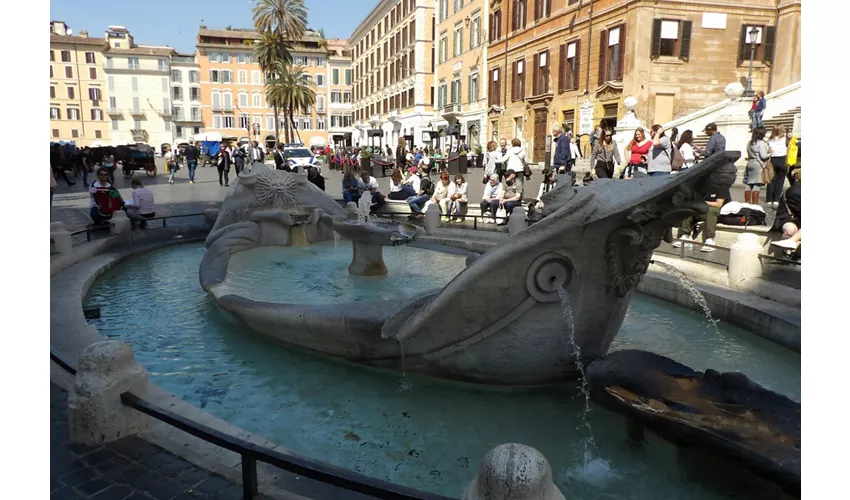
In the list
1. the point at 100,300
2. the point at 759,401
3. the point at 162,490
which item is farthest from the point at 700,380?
the point at 100,300

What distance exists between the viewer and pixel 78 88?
243 ft

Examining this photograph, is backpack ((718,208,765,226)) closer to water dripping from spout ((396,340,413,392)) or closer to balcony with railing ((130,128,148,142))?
water dripping from spout ((396,340,413,392))

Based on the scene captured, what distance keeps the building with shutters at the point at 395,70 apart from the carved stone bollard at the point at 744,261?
46092mm

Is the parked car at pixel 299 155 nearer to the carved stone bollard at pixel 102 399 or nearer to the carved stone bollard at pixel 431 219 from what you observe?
the carved stone bollard at pixel 431 219

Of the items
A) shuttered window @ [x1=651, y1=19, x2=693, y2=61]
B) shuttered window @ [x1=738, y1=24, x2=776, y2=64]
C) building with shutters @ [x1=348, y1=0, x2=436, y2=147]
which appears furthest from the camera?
building with shutters @ [x1=348, y1=0, x2=436, y2=147]

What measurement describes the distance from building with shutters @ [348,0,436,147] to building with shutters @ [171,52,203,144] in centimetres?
2400

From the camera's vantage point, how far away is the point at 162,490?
3195mm

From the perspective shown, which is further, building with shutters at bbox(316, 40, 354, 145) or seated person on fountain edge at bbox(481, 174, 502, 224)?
building with shutters at bbox(316, 40, 354, 145)

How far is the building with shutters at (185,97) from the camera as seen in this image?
83.9 m

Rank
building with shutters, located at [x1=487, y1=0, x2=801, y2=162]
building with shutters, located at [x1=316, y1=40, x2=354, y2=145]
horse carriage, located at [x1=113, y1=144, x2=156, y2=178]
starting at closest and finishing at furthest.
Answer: building with shutters, located at [x1=487, y1=0, x2=801, y2=162] < horse carriage, located at [x1=113, y1=144, x2=156, y2=178] < building with shutters, located at [x1=316, y1=40, x2=354, y2=145]

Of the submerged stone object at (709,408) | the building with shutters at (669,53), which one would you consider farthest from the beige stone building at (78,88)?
the submerged stone object at (709,408)

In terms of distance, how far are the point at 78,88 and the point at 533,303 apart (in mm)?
84584

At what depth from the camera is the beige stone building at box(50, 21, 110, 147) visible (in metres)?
71.7

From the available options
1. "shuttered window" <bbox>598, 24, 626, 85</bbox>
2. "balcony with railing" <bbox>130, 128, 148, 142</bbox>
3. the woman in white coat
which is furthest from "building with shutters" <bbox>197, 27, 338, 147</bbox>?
the woman in white coat
